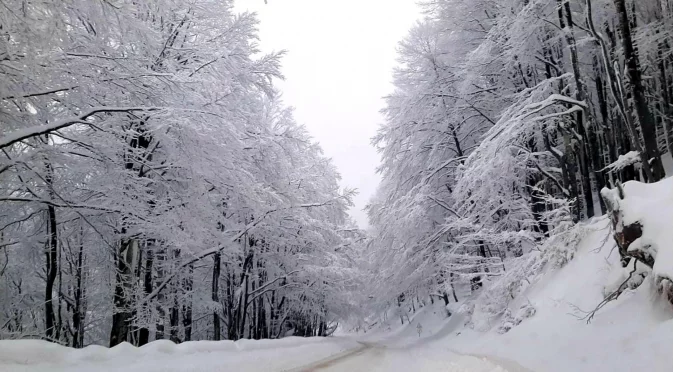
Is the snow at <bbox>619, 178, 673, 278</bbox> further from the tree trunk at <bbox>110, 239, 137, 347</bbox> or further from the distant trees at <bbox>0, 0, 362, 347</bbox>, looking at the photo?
the tree trunk at <bbox>110, 239, 137, 347</bbox>

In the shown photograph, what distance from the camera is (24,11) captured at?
362 centimetres

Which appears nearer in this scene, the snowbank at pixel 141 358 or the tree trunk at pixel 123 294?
the snowbank at pixel 141 358

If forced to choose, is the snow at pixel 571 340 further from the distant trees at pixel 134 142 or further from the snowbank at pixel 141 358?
the distant trees at pixel 134 142

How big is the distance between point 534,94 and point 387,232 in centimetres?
818

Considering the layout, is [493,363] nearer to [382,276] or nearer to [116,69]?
[116,69]

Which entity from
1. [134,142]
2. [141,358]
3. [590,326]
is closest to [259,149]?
[134,142]

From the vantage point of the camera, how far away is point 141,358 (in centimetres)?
536

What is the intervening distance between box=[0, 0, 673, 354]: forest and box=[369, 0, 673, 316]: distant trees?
0.29ft

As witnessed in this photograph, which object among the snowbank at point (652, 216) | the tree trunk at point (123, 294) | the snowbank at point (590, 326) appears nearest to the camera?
the snowbank at point (590, 326)

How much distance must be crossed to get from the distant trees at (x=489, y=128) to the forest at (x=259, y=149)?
9 centimetres

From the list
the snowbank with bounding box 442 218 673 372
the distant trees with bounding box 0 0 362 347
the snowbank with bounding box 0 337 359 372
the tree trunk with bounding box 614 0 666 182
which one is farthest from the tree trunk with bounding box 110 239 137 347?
the tree trunk with bounding box 614 0 666 182

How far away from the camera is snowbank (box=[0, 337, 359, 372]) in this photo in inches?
→ 159

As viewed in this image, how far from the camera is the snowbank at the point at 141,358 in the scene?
403cm

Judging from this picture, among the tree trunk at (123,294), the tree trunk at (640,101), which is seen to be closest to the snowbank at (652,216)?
the tree trunk at (640,101)
